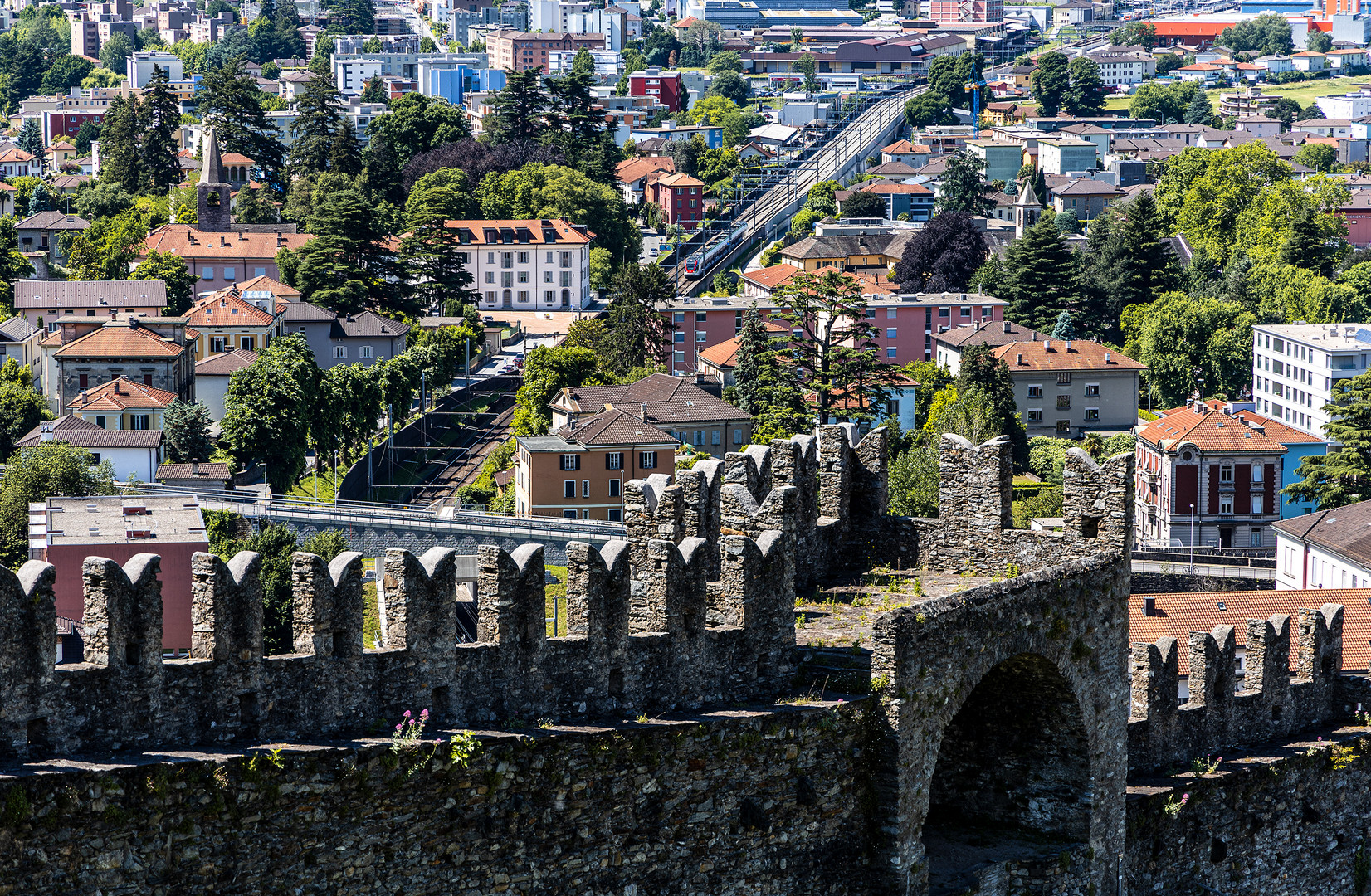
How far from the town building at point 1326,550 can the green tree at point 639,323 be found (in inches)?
2198

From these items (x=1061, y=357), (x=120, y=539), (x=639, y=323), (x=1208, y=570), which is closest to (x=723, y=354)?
(x=639, y=323)

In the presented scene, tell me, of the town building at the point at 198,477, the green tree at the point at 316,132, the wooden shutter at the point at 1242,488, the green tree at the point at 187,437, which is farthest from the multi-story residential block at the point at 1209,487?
the green tree at the point at 316,132

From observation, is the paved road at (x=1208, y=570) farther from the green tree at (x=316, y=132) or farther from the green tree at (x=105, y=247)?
the green tree at (x=316, y=132)

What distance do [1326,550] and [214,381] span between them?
192 feet

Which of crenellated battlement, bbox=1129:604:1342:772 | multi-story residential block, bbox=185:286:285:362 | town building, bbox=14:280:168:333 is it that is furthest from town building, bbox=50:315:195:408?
crenellated battlement, bbox=1129:604:1342:772

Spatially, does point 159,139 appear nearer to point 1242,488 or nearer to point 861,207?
point 861,207

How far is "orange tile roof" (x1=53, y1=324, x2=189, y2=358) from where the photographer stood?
11106 centimetres

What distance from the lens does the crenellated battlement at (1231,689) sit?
101 ft

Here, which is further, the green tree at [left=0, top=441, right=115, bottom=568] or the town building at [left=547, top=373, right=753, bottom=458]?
the town building at [left=547, top=373, right=753, bottom=458]

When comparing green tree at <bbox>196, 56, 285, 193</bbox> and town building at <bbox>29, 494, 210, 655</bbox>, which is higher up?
green tree at <bbox>196, 56, 285, 193</bbox>

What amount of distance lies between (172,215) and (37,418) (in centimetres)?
6363

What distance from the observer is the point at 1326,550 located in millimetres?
76125

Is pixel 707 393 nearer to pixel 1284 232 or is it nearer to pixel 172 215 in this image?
pixel 172 215

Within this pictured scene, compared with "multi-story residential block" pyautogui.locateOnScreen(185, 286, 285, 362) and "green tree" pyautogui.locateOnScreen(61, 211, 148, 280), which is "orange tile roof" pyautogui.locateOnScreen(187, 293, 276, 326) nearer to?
"multi-story residential block" pyautogui.locateOnScreen(185, 286, 285, 362)
